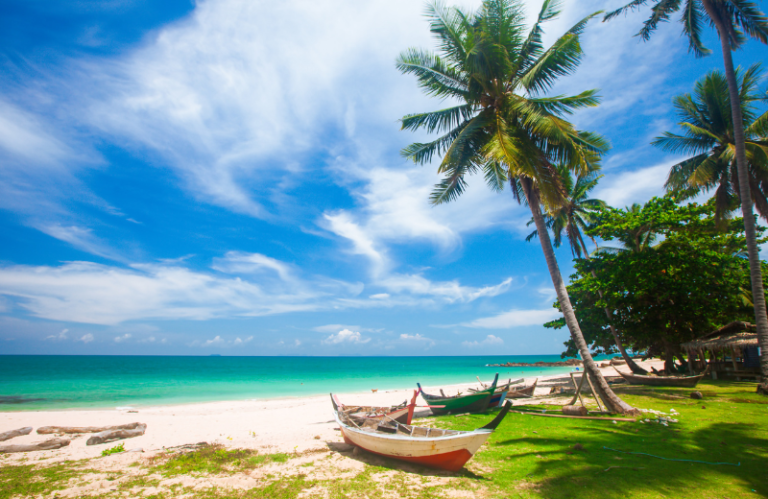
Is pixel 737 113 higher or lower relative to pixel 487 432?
higher

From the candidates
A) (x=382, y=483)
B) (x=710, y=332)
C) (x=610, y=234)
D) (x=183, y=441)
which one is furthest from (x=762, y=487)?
(x=710, y=332)

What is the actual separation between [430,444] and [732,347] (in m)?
16.5

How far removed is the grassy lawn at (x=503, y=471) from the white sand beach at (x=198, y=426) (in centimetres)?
108

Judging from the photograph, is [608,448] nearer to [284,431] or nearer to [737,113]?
[284,431]

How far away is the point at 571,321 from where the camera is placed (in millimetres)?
9453

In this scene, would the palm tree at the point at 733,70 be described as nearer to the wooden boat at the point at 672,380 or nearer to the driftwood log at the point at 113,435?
the wooden boat at the point at 672,380

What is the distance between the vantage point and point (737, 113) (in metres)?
11.4

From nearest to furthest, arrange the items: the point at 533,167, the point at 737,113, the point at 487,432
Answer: the point at 487,432
the point at 533,167
the point at 737,113

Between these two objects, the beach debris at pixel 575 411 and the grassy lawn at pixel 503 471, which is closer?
the grassy lawn at pixel 503 471

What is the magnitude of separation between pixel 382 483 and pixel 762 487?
533 centimetres

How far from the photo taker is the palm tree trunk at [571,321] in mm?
9320

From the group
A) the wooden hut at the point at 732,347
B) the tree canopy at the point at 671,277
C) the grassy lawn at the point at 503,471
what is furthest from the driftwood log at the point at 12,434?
the wooden hut at the point at 732,347

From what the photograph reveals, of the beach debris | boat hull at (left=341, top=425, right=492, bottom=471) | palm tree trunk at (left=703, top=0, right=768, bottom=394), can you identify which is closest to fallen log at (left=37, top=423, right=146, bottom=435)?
boat hull at (left=341, top=425, right=492, bottom=471)

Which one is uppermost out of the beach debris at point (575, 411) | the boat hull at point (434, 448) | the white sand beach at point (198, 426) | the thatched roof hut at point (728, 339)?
the thatched roof hut at point (728, 339)
